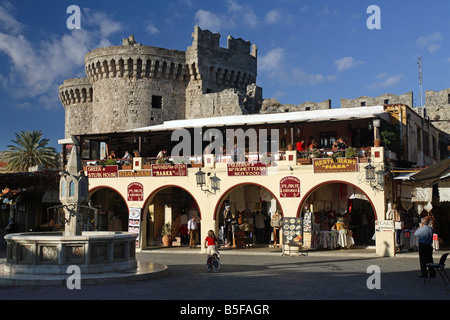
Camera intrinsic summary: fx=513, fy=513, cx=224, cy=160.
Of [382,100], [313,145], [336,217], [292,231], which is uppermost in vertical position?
[382,100]

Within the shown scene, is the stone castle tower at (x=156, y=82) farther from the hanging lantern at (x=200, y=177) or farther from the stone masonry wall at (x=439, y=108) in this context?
the hanging lantern at (x=200, y=177)

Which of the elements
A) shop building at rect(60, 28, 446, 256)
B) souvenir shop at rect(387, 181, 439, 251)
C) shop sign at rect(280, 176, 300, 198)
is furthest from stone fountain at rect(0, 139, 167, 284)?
souvenir shop at rect(387, 181, 439, 251)

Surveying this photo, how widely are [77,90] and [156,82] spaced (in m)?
9.59

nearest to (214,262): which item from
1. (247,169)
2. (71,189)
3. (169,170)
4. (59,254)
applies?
(59,254)

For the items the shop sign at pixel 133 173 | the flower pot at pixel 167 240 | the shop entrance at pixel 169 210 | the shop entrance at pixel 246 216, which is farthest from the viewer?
the shop entrance at pixel 169 210

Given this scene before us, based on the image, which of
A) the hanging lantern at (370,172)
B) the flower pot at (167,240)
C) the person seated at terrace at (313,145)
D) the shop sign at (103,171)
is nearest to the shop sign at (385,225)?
the hanging lantern at (370,172)

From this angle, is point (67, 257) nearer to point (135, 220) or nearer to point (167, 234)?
point (135, 220)

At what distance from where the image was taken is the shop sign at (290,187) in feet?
78.2

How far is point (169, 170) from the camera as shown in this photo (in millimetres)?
26094

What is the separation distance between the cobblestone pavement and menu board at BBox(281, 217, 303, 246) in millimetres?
2243

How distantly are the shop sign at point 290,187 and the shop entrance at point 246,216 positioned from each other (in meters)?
1.36

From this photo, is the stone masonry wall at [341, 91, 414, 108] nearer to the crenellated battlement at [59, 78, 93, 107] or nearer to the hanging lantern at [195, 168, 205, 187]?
the hanging lantern at [195, 168, 205, 187]

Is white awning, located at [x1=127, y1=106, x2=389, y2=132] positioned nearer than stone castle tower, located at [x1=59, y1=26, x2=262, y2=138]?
Yes

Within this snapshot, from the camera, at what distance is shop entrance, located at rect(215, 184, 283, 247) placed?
85.4 ft
